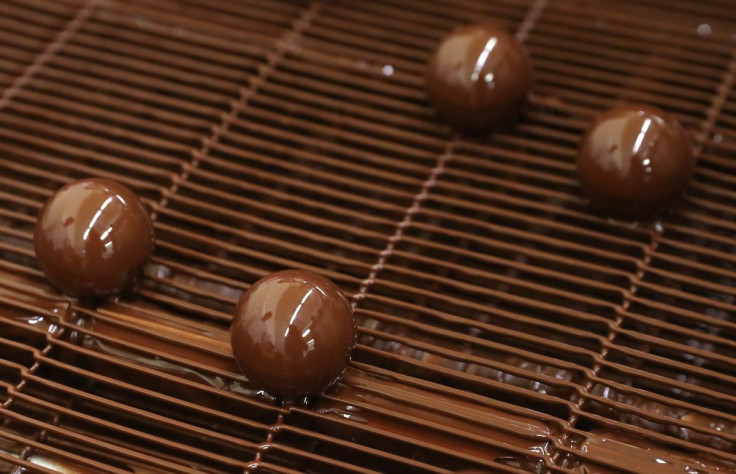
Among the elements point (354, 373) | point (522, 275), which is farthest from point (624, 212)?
point (354, 373)

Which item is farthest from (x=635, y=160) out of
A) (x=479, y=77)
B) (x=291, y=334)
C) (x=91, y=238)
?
(x=91, y=238)

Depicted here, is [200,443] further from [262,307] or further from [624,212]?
[624,212]

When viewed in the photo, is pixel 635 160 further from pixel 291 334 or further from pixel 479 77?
pixel 291 334

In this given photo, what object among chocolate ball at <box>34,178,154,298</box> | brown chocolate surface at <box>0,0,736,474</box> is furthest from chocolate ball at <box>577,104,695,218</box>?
chocolate ball at <box>34,178,154,298</box>

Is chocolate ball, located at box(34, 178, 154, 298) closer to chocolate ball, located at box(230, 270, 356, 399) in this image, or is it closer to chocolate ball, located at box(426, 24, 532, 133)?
chocolate ball, located at box(230, 270, 356, 399)

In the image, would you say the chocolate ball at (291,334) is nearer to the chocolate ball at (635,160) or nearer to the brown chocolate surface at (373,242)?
the brown chocolate surface at (373,242)

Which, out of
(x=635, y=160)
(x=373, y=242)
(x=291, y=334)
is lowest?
(x=291, y=334)
